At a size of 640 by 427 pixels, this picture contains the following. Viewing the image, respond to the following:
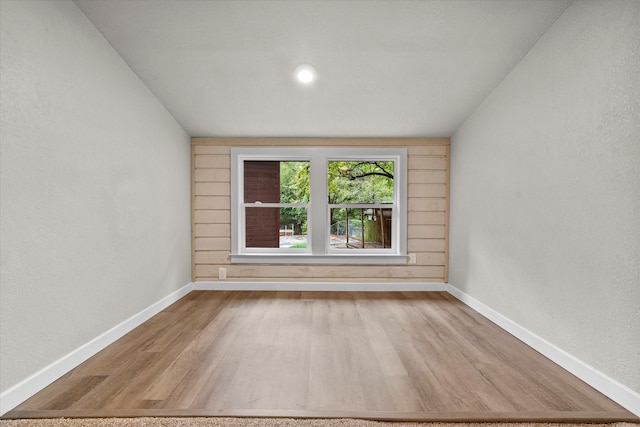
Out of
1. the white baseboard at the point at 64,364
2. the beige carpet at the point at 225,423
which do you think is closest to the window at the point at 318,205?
the white baseboard at the point at 64,364

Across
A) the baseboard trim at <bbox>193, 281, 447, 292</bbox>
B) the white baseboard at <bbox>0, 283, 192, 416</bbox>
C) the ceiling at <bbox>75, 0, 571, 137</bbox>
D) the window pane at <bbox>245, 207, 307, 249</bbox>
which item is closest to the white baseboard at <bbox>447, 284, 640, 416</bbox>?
the baseboard trim at <bbox>193, 281, 447, 292</bbox>

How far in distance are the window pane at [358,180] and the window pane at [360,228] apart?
6.1 inches

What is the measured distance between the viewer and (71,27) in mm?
2002

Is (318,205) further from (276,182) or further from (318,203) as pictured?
(276,182)

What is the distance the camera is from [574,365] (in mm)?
1919

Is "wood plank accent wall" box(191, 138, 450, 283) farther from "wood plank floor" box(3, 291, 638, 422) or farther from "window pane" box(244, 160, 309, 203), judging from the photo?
"wood plank floor" box(3, 291, 638, 422)

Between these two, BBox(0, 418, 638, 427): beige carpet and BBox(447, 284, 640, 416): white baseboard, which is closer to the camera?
BBox(0, 418, 638, 427): beige carpet

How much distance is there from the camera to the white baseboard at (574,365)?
1.59 meters

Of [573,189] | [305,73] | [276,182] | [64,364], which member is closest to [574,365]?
[573,189]

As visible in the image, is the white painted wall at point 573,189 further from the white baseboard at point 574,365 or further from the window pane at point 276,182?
the window pane at point 276,182

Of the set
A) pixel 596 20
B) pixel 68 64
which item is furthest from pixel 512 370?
pixel 68 64

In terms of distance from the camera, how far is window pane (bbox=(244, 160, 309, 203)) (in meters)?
3.99

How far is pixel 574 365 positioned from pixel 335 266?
7.93 ft

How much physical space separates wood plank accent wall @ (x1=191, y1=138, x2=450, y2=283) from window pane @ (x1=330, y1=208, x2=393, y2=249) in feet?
0.98
